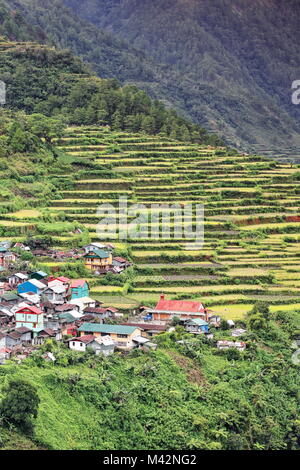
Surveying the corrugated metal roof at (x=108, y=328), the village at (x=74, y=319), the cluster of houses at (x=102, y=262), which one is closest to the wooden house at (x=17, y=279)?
the village at (x=74, y=319)

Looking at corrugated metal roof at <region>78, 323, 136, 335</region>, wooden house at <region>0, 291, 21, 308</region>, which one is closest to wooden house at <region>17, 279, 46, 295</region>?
wooden house at <region>0, 291, 21, 308</region>

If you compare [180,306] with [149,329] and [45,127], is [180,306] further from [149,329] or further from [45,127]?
[45,127]

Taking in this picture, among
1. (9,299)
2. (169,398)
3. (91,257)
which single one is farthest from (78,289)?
(169,398)

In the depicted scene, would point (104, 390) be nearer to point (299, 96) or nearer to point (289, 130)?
point (289, 130)

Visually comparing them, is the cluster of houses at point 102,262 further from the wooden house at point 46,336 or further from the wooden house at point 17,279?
the wooden house at point 46,336

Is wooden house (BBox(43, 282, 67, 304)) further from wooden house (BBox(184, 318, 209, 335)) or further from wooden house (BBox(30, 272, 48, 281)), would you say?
wooden house (BBox(184, 318, 209, 335))

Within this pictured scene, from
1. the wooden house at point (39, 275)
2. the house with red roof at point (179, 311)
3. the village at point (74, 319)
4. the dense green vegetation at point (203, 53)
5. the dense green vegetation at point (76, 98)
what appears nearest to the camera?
the village at point (74, 319)
